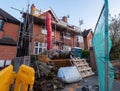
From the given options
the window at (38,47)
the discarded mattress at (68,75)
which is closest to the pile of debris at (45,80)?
the discarded mattress at (68,75)

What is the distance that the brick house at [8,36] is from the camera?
36.2ft

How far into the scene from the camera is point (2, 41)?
1116cm

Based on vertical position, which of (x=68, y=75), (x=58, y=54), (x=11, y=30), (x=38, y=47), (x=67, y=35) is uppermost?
(x=67, y=35)

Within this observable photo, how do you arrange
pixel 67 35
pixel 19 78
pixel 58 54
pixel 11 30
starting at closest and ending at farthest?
1. pixel 19 78
2. pixel 58 54
3. pixel 11 30
4. pixel 67 35

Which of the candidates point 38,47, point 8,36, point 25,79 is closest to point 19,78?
point 25,79

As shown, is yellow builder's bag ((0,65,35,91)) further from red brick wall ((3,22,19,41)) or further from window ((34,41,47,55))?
window ((34,41,47,55))

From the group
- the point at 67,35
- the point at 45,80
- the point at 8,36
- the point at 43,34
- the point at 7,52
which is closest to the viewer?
the point at 45,80

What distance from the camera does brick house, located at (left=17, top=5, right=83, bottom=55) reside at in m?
15.0

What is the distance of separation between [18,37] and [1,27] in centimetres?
213

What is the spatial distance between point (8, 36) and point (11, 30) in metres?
0.81

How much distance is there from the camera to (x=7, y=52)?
36.7ft

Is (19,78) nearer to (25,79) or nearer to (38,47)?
(25,79)

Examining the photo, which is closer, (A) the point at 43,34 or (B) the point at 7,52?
(B) the point at 7,52

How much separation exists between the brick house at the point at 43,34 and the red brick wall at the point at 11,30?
1543mm
